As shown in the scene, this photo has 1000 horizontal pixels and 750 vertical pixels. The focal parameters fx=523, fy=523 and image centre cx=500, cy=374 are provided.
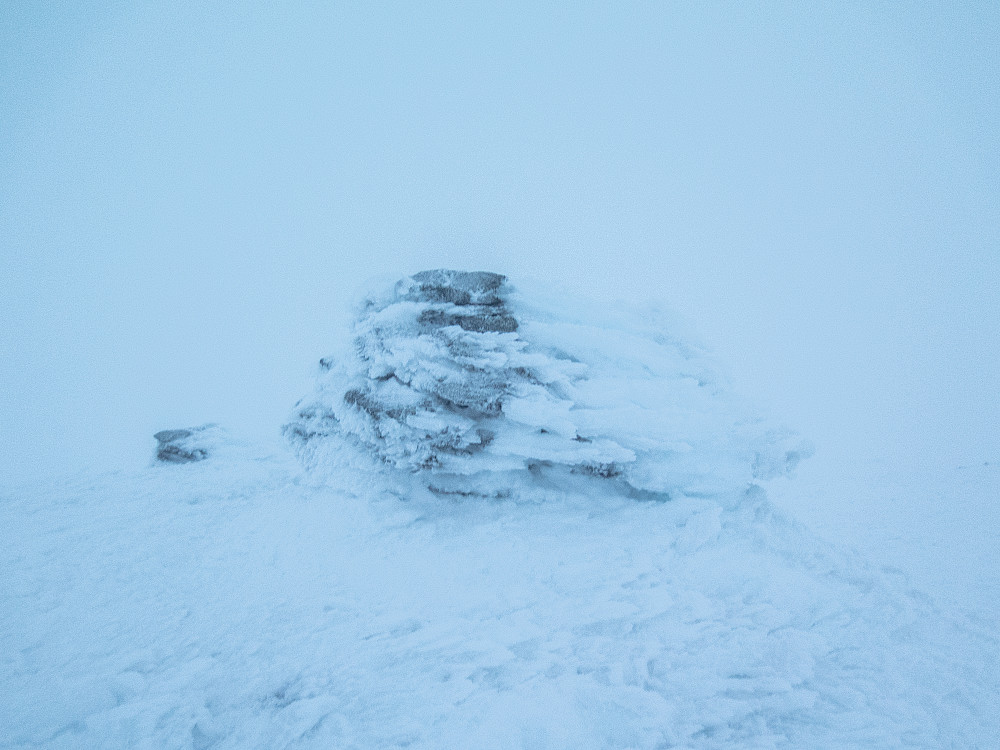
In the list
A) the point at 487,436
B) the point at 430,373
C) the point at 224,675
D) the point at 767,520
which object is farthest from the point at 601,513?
the point at 224,675

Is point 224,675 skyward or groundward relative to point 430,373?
groundward

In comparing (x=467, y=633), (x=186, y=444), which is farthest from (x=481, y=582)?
(x=186, y=444)

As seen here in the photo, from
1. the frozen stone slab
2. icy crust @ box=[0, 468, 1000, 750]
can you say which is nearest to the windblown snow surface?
icy crust @ box=[0, 468, 1000, 750]

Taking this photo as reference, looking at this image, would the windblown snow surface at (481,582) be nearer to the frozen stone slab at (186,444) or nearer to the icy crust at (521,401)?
the icy crust at (521,401)

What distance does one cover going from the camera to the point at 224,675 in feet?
9.61

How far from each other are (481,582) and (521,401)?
65.1 inches

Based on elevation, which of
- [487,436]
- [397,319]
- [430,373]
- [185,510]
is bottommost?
[185,510]

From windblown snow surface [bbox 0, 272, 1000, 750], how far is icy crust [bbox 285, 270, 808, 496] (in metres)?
0.03

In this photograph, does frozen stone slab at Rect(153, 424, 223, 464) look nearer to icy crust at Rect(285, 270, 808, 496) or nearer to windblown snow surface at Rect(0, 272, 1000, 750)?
windblown snow surface at Rect(0, 272, 1000, 750)

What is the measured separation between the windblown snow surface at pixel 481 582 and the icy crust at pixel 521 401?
3 cm

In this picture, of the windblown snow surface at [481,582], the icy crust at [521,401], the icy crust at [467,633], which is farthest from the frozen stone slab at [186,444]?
the icy crust at [521,401]

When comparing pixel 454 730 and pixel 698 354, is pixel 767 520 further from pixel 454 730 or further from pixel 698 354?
pixel 454 730

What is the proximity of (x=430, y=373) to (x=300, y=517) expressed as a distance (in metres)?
1.85

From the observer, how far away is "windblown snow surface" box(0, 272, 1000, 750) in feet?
9.07
